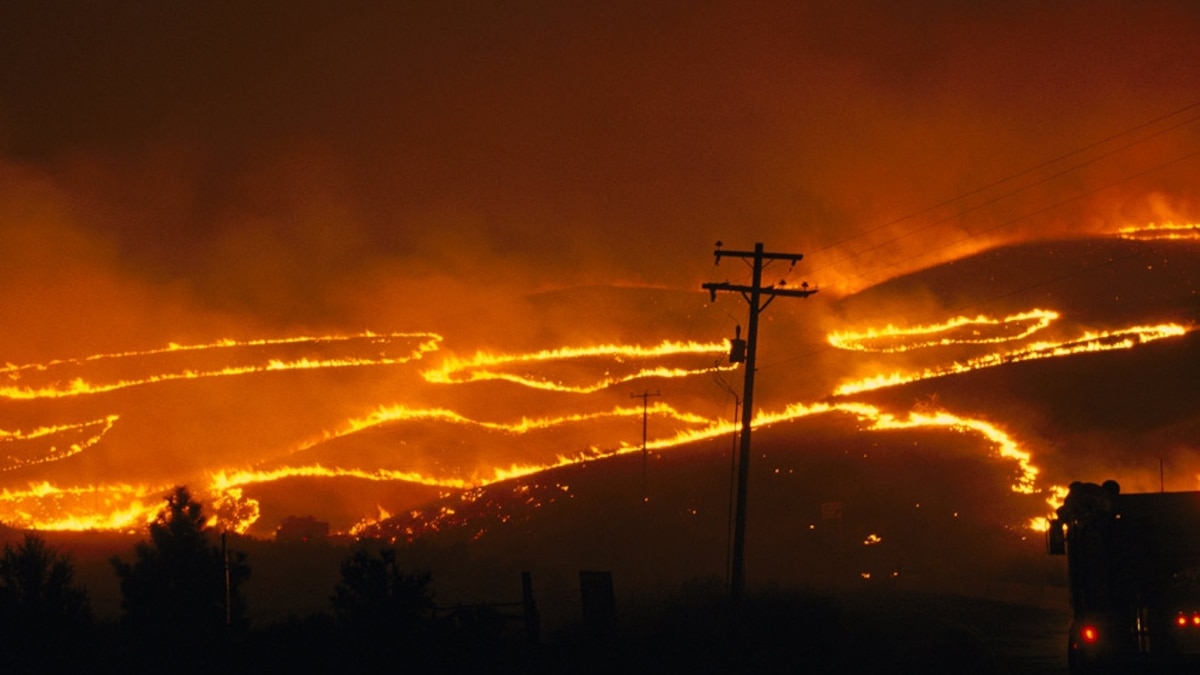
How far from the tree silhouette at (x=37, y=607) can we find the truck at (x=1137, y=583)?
61.7 ft

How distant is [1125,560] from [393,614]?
486 inches

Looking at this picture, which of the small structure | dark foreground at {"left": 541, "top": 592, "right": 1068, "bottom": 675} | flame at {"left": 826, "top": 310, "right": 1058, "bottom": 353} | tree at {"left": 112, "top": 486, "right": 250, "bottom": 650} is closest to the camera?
dark foreground at {"left": 541, "top": 592, "right": 1068, "bottom": 675}

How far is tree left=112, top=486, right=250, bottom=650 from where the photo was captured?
34156 millimetres

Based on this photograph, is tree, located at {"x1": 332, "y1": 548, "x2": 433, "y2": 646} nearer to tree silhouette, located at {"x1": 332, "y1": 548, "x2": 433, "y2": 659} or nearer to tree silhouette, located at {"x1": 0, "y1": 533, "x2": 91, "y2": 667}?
tree silhouette, located at {"x1": 332, "y1": 548, "x2": 433, "y2": 659}

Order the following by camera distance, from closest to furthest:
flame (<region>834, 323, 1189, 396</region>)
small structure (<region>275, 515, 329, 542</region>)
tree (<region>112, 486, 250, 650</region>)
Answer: tree (<region>112, 486, 250, 650</region>)
small structure (<region>275, 515, 329, 542</region>)
flame (<region>834, 323, 1189, 396</region>)

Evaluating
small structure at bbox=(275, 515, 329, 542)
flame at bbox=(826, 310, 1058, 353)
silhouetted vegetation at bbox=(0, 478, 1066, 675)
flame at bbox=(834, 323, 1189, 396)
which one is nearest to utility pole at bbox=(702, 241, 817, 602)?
silhouetted vegetation at bbox=(0, 478, 1066, 675)

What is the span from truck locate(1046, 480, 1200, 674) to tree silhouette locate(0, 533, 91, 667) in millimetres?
18798

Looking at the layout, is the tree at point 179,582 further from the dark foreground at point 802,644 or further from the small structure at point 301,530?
the small structure at point 301,530

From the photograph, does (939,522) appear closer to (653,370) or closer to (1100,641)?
(653,370)

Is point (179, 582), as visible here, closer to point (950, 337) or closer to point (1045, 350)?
point (1045, 350)

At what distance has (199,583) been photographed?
38.1 meters

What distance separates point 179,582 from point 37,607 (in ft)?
27.0

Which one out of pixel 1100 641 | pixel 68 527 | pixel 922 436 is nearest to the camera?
pixel 1100 641

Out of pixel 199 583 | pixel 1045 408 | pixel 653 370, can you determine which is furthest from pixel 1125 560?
pixel 653 370
